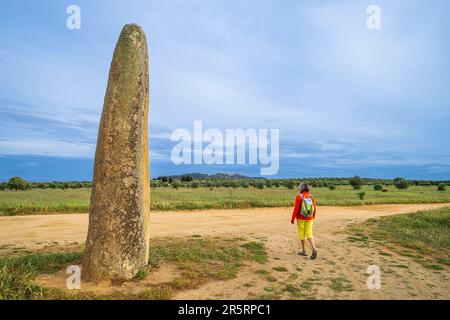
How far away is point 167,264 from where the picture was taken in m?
8.51

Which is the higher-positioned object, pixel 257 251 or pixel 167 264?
pixel 167 264

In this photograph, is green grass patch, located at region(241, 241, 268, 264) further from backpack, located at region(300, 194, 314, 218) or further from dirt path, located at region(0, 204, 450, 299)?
backpack, located at region(300, 194, 314, 218)

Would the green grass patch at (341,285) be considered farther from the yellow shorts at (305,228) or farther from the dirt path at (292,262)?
the yellow shorts at (305,228)

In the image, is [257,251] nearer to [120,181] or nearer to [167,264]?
[167,264]

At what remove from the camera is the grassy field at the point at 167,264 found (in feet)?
20.3

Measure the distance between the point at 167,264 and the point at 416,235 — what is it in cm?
1114

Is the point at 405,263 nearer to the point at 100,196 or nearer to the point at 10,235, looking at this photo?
the point at 100,196

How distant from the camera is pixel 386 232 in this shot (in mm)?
14828

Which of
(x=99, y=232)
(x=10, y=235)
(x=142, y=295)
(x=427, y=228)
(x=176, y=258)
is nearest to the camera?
(x=142, y=295)

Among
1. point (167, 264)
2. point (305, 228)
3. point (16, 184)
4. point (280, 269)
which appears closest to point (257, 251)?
point (305, 228)

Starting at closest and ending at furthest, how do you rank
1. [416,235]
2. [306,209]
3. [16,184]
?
[306,209]
[416,235]
[16,184]

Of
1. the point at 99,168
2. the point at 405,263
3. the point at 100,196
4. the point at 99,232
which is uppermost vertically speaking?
the point at 99,168

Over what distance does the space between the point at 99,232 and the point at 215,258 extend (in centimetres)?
369
